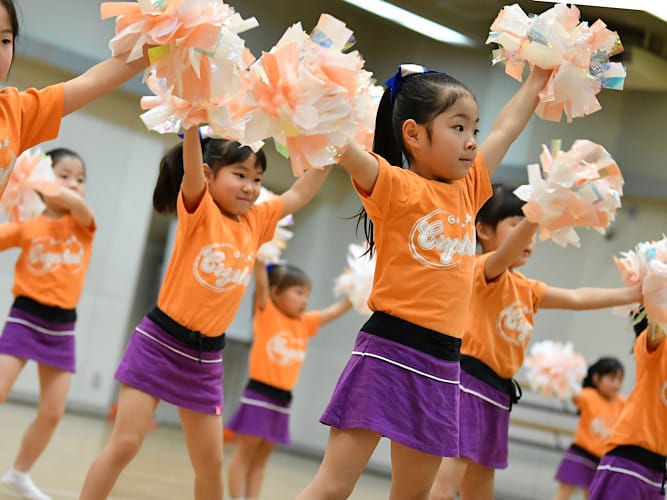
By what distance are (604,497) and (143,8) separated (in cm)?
226

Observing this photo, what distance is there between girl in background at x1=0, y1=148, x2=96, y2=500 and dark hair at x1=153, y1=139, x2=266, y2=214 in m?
0.99

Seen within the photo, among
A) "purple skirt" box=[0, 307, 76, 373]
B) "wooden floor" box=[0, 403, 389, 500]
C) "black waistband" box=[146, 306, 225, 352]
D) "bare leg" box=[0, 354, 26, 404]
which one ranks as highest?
"black waistband" box=[146, 306, 225, 352]

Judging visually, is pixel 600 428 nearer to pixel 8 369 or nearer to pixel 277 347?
pixel 277 347

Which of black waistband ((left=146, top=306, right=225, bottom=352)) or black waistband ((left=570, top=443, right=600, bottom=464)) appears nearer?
black waistband ((left=146, top=306, right=225, bottom=352))

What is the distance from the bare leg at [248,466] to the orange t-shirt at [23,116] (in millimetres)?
2791

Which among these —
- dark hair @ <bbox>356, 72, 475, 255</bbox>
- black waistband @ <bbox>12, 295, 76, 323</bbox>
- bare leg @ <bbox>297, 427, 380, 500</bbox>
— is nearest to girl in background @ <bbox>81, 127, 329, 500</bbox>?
dark hair @ <bbox>356, 72, 475, 255</bbox>

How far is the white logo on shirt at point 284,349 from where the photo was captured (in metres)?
5.31

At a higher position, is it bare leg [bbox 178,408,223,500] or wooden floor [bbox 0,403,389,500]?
bare leg [bbox 178,408,223,500]

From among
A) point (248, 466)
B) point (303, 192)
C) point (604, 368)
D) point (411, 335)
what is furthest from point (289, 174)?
point (411, 335)

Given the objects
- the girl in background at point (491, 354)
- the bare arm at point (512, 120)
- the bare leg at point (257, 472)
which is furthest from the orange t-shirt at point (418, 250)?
the bare leg at point (257, 472)

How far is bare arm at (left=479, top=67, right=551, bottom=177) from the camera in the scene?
2609 millimetres

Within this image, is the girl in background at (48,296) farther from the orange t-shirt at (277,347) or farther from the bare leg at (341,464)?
the bare leg at (341,464)

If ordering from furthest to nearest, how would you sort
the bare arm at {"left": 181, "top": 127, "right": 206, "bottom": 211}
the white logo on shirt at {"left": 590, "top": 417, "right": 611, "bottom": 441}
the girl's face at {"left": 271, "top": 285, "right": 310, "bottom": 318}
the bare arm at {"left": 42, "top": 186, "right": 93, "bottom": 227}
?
the white logo on shirt at {"left": 590, "top": 417, "right": 611, "bottom": 441}, the girl's face at {"left": 271, "top": 285, "right": 310, "bottom": 318}, the bare arm at {"left": 42, "top": 186, "right": 93, "bottom": 227}, the bare arm at {"left": 181, "top": 127, "right": 206, "bottom": 211}

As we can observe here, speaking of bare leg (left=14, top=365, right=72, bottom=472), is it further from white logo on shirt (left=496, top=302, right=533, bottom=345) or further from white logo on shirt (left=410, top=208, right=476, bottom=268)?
white logo on shirt (left=410, top=208, right=476, bottom=268)
